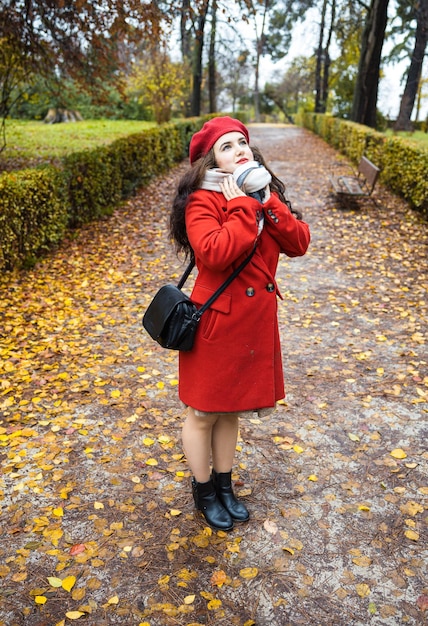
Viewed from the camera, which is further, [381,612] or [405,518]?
[405,518]

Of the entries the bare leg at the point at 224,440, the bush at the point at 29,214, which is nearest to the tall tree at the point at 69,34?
the bush at the point at 29,214

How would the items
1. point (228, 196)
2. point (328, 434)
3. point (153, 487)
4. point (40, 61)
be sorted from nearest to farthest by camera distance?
point (228, 196) < point (153, 487) < point (328, 434) < point (40, 61)

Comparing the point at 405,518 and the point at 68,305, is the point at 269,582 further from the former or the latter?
the point at 68,305

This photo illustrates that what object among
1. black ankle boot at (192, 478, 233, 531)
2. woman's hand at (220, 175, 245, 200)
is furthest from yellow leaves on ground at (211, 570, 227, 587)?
woman's hand at (220, 175, 245, 200)

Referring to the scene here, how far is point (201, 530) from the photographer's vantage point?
2.86m

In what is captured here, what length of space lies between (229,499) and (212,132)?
1.94 m

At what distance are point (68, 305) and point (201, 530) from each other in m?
3.71

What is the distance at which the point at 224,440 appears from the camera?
8.98 ft

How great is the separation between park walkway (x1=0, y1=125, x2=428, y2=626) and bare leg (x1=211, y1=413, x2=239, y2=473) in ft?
1.26

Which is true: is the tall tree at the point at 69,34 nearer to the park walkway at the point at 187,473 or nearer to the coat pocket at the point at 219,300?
the park walkway at the point at 187,473

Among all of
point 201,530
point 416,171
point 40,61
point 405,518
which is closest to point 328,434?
point 405,518

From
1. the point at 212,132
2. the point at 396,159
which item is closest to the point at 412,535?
the point at 212,132

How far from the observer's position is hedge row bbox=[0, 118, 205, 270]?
644 centimetres

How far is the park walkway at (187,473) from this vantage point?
2.45 meters
